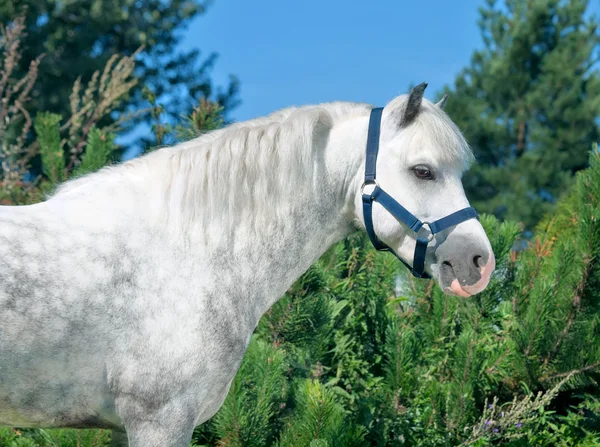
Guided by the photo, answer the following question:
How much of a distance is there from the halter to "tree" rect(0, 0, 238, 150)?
1203 centimetres

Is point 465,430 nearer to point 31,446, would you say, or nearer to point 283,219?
point 283,219

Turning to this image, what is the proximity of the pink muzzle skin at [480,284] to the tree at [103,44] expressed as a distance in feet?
40.4

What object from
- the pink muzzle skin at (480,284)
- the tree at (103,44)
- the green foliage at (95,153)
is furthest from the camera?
the tree at (103,44)

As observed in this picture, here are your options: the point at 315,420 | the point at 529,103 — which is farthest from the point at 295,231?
the point at 529,103

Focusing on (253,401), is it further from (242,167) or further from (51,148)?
(51,148)

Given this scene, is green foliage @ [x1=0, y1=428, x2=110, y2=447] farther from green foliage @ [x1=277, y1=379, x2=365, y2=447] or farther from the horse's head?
the horse's head

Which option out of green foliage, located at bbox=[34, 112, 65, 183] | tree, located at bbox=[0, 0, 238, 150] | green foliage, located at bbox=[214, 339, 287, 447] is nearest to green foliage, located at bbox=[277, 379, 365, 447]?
green foliage, located at bbox=[214, 339, 287, 447]

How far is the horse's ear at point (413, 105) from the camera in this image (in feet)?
8.66

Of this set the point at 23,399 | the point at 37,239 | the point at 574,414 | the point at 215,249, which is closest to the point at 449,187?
the point at 215,249

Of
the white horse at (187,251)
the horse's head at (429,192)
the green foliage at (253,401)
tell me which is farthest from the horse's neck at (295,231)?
the green foliage at (253,401)

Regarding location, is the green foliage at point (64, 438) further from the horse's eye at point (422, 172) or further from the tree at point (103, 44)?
the tree at point (103, 44)

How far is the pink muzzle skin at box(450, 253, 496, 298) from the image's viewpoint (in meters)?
2.58

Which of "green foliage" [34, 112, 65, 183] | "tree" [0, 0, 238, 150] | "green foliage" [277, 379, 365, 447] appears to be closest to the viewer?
"green foliage" [277, 379, 365, 447]

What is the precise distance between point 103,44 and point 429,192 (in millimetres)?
17979
